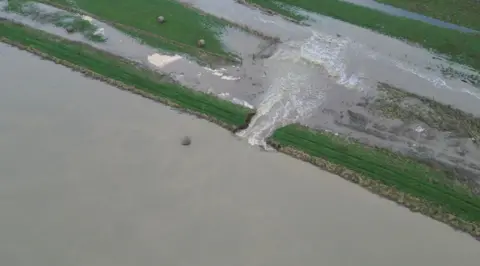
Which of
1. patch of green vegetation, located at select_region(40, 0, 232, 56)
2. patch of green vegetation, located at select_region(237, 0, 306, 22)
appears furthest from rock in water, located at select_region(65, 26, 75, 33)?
patch of green vegetation, located at select_region(237, 0, 306, 22)

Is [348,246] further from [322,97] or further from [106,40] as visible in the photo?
[106,40]

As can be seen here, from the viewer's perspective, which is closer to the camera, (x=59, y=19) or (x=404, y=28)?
(x=404, y=28)

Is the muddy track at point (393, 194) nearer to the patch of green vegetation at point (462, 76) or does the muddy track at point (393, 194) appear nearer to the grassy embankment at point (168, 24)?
the grassy embankment at point (168, 24)

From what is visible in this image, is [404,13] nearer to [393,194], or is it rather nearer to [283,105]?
[283,105]

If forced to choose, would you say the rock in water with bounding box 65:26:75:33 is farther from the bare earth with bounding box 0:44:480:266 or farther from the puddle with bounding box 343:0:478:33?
the puddle with bounding box 343:0:478:33

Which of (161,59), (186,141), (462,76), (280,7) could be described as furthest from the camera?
(280,7)

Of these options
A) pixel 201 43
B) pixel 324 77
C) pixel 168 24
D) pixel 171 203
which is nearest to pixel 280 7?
pixel 201 43
